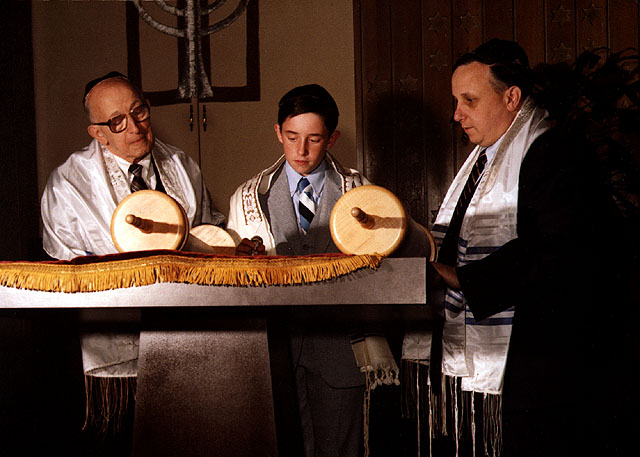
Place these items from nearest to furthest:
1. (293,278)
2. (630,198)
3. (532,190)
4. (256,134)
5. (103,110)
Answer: (293,278)
(532,190)
(103,110)
(630,198)
(256,134)

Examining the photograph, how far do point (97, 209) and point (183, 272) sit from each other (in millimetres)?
1150

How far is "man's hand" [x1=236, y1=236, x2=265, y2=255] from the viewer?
255cm

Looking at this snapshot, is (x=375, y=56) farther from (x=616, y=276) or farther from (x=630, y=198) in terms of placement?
(x=616, y=276)

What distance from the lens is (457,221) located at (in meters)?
2.75

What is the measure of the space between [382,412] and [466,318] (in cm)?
121

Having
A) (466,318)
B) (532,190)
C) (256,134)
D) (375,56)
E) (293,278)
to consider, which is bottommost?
(466,318)

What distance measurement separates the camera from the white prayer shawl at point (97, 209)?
2.72 meters

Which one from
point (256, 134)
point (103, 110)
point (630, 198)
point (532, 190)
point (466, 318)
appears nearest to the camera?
point (532, 190)

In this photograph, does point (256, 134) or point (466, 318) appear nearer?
point (466, 318)

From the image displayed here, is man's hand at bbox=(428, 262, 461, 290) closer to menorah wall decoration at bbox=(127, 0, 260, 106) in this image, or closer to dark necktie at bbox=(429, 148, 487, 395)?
dark necktie at bbox=(429, 148, 487, 395)

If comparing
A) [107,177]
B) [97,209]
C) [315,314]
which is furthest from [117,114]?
[315,314]

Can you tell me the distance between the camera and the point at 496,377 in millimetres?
2557

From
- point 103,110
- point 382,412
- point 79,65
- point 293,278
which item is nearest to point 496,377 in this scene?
point 293,278

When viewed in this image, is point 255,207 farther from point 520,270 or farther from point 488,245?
point 520,270
